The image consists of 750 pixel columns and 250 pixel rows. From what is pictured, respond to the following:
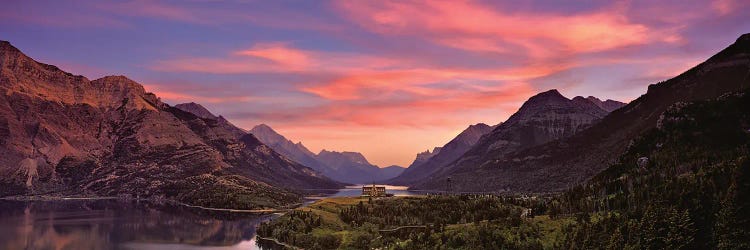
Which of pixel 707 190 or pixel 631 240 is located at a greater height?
pixel 707 190

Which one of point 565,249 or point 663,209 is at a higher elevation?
point 663,209

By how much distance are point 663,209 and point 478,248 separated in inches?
2514

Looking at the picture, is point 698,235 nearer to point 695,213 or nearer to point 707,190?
point 695,213

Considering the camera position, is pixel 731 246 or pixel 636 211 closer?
pixel 731 246

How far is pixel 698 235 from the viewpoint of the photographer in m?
180

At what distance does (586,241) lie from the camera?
185 meters

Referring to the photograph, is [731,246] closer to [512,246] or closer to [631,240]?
[631,240]

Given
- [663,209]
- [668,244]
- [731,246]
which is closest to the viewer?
[731,246]

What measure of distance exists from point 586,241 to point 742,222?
45564 mm

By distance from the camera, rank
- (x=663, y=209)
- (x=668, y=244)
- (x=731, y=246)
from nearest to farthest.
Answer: (x=731, y=246) < (x=668, y=244) < (x=663, y=209)

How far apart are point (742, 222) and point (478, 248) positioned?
268 feet

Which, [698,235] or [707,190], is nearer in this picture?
[698,235]

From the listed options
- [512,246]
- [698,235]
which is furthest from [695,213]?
[512,246]

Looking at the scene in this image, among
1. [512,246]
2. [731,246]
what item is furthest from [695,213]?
[512,246]
